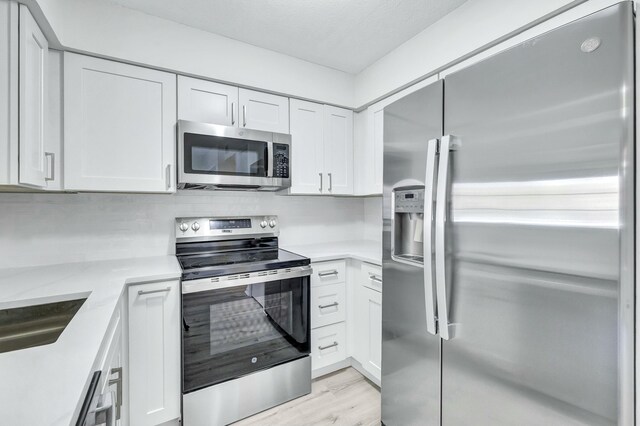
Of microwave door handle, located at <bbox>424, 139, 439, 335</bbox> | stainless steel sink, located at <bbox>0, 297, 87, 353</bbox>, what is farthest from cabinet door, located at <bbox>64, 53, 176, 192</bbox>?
microwave door handle, located at <bbox>424, 139, 439, 335</bbox>

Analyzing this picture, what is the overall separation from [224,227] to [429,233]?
1.58 m

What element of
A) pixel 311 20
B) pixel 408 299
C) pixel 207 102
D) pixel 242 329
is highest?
pixel 311 20

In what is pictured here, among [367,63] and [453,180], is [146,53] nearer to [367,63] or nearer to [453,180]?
[367,63]

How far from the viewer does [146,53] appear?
181cm

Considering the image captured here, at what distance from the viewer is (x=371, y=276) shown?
6.81 ft

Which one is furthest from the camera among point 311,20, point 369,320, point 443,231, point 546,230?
point 369,320

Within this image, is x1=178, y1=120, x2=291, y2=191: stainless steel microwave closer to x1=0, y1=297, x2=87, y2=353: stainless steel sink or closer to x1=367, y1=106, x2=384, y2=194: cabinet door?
x1=367, y1=106, x2=384, y2=194: cabinet door

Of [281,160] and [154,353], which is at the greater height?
[281,160]

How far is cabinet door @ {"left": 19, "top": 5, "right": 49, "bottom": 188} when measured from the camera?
48.0 inches

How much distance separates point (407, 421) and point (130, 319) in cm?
147

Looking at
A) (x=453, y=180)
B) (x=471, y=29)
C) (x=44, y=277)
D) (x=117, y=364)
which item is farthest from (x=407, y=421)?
(x=471, y=29)

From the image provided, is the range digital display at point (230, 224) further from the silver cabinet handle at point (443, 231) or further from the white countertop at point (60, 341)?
the silver cabinet handle at point (443, 231)

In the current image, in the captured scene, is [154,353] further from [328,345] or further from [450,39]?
[450,39]

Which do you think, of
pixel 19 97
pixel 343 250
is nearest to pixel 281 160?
pixel 343 250
